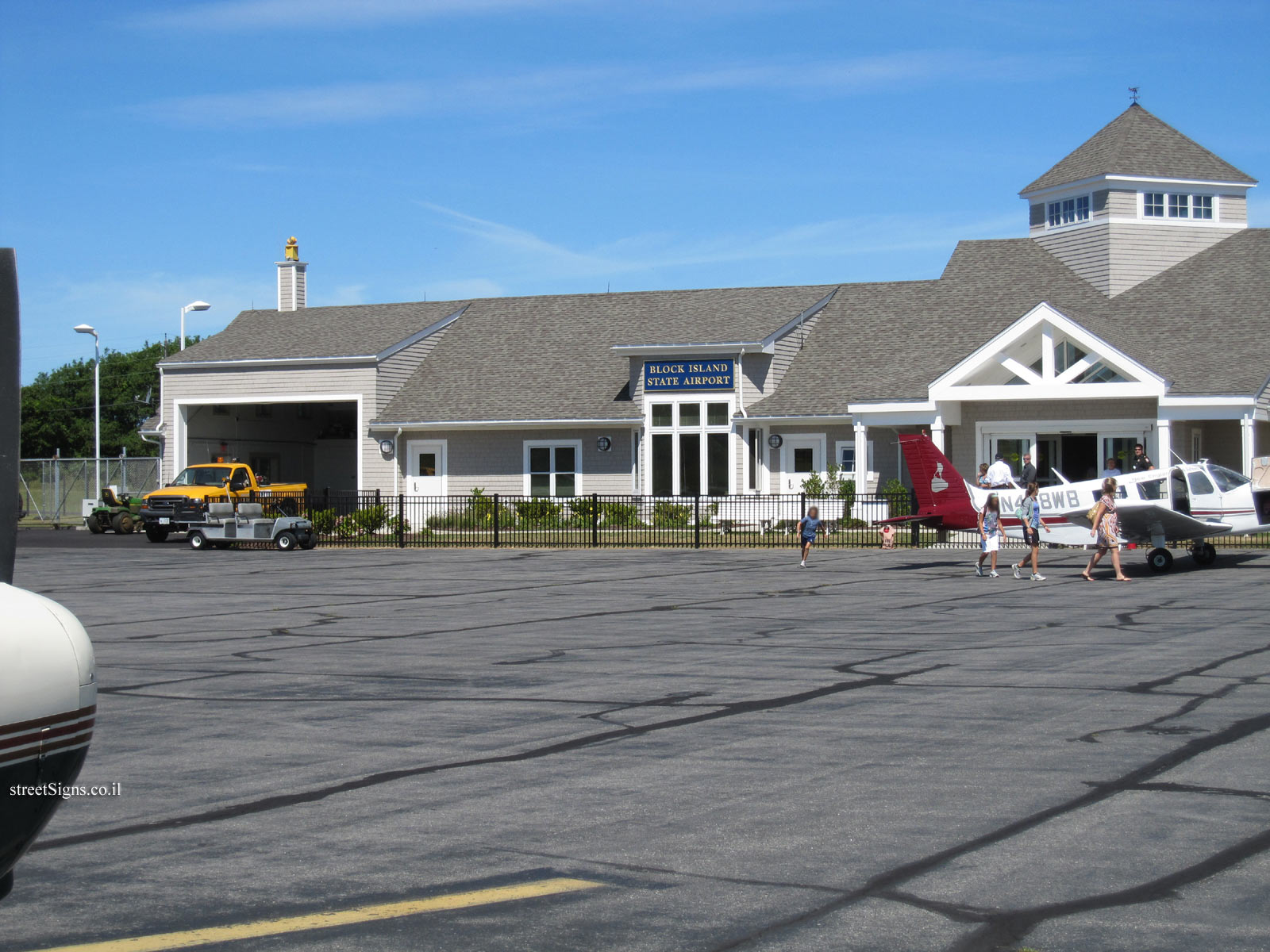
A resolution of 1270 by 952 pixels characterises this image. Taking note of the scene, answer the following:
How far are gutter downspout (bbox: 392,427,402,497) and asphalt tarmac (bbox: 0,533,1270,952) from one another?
1023 inches

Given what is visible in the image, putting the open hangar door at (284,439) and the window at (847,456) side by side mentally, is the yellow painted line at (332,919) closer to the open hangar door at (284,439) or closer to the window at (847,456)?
the window at (847,456)

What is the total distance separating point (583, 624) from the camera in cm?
1684

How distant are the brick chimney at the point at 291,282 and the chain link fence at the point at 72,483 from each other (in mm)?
7947

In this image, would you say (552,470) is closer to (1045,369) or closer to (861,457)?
(861,457)

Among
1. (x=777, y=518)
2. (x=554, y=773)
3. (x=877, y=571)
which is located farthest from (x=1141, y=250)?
(x=554, y=773)

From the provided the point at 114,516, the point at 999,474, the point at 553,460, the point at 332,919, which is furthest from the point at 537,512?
the point at 332,919

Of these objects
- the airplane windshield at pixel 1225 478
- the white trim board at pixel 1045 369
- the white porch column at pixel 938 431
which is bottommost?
the airplane windshield at pixel 1225 478

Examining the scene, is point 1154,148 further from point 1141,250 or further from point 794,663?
point 794,663

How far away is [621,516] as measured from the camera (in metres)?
36.9

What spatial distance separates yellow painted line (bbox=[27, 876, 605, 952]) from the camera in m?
5.19

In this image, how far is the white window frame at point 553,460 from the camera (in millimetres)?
41562

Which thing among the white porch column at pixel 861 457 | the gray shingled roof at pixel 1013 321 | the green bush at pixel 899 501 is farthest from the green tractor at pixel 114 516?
the green bush at pixel 899 501

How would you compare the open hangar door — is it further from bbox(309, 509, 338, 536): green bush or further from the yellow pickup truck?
→ bbox(309, 509, 338, 536): green bush

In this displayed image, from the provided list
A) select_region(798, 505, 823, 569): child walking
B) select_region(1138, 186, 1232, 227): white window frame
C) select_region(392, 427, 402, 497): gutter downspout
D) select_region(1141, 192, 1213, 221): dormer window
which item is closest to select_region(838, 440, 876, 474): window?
select_region(1138, 186, 1232, 227): white window frame
